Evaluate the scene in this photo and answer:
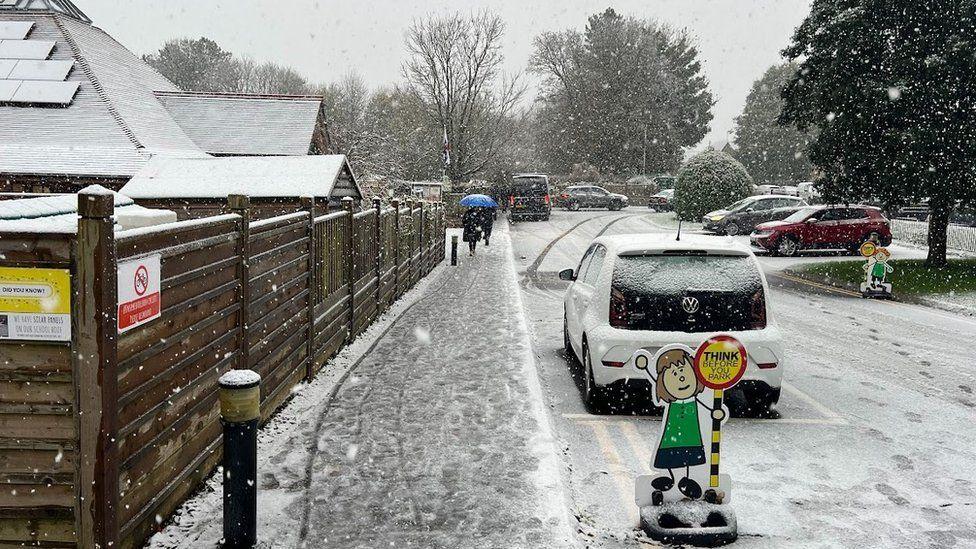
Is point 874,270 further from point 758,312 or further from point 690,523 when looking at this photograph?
point 690,523

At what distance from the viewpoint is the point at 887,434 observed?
710 centimetres

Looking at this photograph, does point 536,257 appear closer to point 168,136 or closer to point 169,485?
point 168,136

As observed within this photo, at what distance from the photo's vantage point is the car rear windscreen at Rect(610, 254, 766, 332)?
716cm

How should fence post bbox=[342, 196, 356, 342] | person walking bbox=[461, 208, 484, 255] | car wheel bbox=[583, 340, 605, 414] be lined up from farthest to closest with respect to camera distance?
person walking bbox=[461, 208, 484, 255], fence post bbox=[342, 196, 356, 342], car wheel bbox=[583, 340, 605, 414]

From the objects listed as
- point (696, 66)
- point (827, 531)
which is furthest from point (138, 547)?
point (696, 66)

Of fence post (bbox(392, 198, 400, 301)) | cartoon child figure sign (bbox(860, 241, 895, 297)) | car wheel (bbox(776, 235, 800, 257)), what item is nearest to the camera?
fence post (bbox(392, 198, 400, 301))

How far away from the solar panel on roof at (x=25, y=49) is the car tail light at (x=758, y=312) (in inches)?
1008

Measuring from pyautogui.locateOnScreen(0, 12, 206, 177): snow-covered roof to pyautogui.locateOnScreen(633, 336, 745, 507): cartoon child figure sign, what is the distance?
65.7ft

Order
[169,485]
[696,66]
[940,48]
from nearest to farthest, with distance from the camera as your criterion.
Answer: [169,485]
[940,48]
[696,66]

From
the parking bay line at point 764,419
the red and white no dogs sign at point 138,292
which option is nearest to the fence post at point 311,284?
the parking bay line at point 764,419

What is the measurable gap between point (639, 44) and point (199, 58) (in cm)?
4636

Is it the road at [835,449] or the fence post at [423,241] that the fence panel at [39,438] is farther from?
the fence post at [423,241]

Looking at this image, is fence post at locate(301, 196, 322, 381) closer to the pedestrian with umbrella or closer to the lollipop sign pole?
the lollipop sign pole

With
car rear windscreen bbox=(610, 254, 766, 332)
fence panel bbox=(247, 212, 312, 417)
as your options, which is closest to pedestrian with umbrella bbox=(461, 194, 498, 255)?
fence panel bbox=(247, 212, 312, 417)
